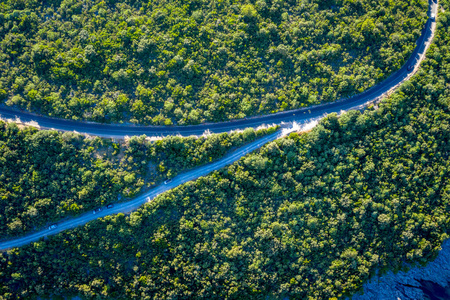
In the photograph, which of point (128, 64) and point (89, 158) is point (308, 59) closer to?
point (128, 64)

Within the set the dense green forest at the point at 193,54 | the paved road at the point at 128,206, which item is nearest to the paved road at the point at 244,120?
the dense green forest at the point at 193,54

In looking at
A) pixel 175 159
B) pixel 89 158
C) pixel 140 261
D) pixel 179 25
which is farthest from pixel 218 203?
pixel 179 25

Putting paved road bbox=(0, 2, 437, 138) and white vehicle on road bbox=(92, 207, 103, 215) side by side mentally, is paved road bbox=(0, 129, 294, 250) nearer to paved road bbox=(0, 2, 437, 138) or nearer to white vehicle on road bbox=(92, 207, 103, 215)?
white vehicle on road bbox=(92, 207, 103, 215)

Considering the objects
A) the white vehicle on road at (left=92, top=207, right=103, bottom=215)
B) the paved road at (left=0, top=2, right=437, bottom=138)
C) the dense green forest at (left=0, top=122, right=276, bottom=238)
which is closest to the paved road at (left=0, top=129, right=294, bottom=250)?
the white vehicle on road at (left=92, top=207, right=103, bottom=215)

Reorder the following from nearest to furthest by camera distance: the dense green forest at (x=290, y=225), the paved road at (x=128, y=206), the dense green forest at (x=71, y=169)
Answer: the dense green forest at (x=71, y=169), the paved road at (x=128, y=206), the dense green forest at (x=290, y=225)

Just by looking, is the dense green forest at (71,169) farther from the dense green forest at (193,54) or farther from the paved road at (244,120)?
the dense green forest at (193,54)
